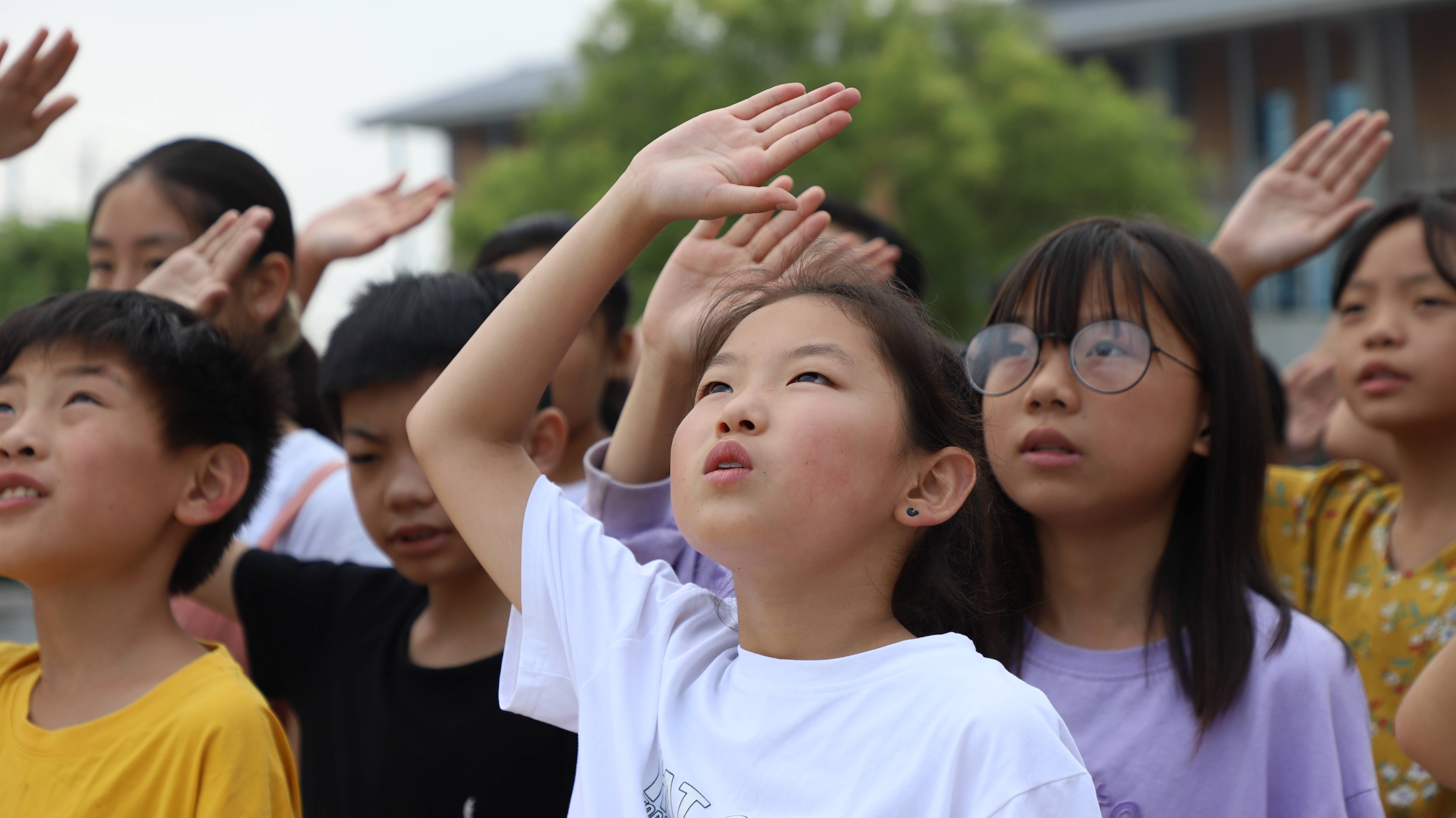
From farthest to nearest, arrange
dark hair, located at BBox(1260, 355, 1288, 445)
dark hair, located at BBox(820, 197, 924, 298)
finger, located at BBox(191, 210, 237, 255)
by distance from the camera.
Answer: dark hair, located at BBox(1260, 355, 1288, 445)
dark hair, located at BBox(820, 197, 924, 298)
finger, located at BBox(191, 210, 237, 255)

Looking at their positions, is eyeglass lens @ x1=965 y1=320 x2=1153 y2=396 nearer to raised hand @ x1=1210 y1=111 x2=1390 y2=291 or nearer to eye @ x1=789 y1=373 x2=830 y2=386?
eye @ x1=789 y1=373 x2=830 y2=386

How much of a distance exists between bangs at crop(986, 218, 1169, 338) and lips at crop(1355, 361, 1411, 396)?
79 centimetres

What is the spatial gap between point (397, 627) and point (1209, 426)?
1542 millimetres

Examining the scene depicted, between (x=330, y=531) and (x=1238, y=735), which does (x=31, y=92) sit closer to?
(x=330, y=531)

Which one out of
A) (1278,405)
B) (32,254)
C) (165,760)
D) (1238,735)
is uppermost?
(165,760)

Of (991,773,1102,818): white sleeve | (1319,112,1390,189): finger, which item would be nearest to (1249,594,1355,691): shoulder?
(991,773,1102,818): white sleeve

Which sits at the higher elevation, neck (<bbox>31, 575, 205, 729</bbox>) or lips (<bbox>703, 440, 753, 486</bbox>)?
lips (<bbox>703, 440, 753, 486</bbox>)

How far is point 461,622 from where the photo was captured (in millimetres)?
2318

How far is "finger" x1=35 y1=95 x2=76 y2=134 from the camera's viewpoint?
2.83m

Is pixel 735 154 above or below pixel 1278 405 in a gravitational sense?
above

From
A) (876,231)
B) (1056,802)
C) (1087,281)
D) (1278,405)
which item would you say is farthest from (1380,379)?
(1056,802)

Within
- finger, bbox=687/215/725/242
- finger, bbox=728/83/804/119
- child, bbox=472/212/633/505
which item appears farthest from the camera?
child, bbox=472/212/633/505

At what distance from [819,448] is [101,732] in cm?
124

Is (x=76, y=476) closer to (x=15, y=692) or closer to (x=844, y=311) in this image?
(x=15, y=692)
